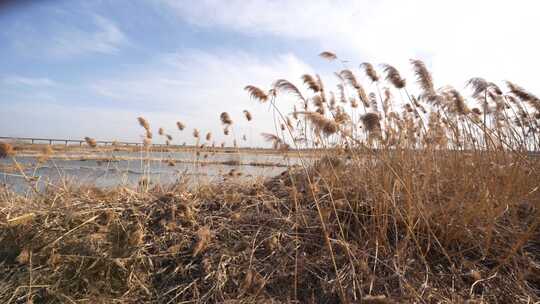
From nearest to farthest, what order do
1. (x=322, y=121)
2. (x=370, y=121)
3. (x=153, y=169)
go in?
(x=322, y=121)
(x=370, y=121)
(x=153, y=169)

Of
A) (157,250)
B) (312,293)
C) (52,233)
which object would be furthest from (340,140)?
Result: (52,233)

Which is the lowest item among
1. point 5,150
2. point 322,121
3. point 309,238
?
point 309,238

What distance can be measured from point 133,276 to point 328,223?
1.54 metres

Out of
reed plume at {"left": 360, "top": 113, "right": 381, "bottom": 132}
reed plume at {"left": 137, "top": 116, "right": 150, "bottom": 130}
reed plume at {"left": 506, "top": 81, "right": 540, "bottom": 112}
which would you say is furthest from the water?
reed plume at {"left": 506, "top": 81, "right": 540, "bottom": 112}

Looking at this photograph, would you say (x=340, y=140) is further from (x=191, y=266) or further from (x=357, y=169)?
(x=191, y=266)

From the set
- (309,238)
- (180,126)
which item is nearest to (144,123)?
(180,126)

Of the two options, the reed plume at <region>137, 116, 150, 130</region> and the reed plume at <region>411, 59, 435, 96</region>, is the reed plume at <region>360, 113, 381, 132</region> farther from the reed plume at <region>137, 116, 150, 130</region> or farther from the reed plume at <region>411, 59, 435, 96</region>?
the reed plume at <region>137, 116, 150, 130</region>

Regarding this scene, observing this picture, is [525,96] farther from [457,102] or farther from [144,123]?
[144,123]

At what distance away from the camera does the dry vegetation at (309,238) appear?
2301mm

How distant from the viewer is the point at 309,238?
2.81 metres

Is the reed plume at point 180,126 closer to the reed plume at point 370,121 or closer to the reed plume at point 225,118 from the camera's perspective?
the reed plume at point 225,118

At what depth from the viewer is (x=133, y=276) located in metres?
2.46

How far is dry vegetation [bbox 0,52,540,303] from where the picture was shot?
2.30 metres

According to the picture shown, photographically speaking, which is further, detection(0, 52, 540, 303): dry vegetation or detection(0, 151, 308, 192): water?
detection(0, 151, 308, 192): water
